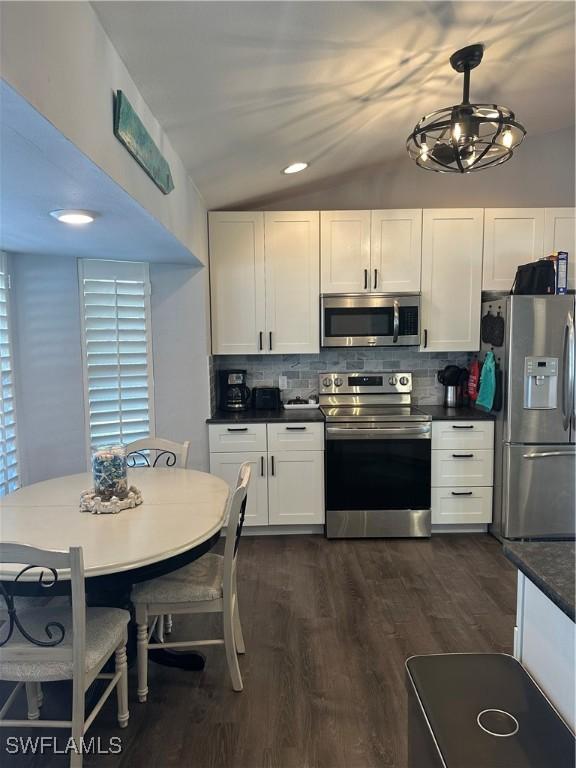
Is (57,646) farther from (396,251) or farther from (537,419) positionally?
(396,251)

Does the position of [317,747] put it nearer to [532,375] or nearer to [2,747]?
[2,747]

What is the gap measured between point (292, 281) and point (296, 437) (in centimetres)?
118

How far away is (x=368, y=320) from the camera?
3.76 meters

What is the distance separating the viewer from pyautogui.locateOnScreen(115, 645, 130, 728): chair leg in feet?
6.09

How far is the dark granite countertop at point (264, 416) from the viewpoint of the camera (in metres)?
3.59

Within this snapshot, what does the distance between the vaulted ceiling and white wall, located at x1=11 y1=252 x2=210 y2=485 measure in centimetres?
84

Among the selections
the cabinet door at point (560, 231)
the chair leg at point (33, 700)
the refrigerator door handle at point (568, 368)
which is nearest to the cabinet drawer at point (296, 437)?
the refrigerator door handle at point (568, 368)

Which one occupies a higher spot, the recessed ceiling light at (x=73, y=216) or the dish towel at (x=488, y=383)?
the recessed ceiling light at (x=73, y=216)

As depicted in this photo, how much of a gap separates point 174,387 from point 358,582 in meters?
1.82

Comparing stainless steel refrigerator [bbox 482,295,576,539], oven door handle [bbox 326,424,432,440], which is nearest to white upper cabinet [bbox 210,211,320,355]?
oven door handle [bbox 326,424,432,440]

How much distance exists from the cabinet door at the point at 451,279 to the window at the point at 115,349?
6.83 feet

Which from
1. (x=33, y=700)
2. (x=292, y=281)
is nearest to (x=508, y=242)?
(x=292, y=281)

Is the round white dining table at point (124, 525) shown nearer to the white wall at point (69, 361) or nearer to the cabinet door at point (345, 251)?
the white wall at point (69, 361)

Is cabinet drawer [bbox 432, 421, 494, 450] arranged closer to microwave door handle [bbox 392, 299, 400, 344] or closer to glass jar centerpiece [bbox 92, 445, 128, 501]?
microwave door handle [bbox 392, 299, 400, 344]
